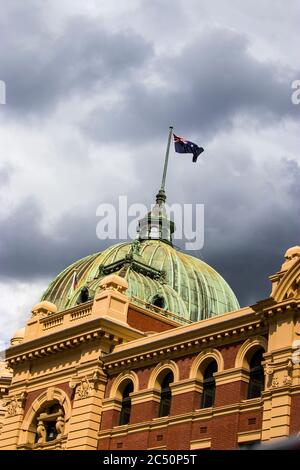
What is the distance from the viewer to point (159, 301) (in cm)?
5088

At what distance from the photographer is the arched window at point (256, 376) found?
1335 inches

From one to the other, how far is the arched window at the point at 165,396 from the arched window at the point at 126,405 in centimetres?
208

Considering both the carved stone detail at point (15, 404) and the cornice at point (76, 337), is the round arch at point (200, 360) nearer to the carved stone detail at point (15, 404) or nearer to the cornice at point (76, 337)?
the cornice at point (76, 337)

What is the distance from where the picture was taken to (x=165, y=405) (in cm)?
3778

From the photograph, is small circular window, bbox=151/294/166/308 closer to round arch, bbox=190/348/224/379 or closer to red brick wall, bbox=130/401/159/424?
red brick wall, bbox=130/401/159/424

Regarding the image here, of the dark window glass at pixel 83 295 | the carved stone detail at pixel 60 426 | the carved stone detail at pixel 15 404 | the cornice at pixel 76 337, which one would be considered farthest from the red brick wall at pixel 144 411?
the dark window glass at pixel 83 295

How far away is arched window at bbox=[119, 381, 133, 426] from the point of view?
39281mm

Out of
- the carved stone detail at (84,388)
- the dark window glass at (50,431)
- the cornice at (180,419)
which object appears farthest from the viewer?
the dark window glass at (50,431)

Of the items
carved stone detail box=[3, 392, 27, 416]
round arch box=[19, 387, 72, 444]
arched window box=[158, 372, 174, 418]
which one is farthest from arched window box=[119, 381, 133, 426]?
carved stone detail box=[3, 392, 27, 416]

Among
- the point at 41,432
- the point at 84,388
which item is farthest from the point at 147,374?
the point at 41,432

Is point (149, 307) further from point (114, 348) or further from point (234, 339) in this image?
point (234, 339)

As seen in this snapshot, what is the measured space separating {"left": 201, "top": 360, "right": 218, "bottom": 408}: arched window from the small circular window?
14099mm
